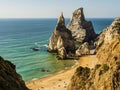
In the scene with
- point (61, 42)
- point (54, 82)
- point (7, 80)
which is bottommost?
point (54, 82)

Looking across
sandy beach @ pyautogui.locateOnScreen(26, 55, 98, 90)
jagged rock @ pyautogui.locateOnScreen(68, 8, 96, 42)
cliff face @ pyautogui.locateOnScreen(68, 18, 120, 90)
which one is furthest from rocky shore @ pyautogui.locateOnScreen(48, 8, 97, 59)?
cliff face @ pyautogui.locateOnScreen(68, 18, 120, 90)

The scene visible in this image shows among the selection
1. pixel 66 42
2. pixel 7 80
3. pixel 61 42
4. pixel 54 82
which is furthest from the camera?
pixel 66 42

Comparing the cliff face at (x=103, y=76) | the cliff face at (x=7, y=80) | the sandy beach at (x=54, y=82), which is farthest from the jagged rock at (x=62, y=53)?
the cliff face at (x=7, y=80)

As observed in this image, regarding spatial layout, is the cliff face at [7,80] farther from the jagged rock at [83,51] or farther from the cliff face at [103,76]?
the jagged rock at [83,51]

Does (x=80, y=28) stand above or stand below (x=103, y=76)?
below

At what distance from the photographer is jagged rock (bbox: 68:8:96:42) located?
398 ft

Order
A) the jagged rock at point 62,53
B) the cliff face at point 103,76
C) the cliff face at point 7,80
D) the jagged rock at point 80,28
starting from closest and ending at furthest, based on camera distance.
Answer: the cliff face at point 7,80 → the cliff face at point 103,76 → the jagged rock at point 62,53 → the jagged rock at point 80,28

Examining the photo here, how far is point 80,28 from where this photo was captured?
125 meters

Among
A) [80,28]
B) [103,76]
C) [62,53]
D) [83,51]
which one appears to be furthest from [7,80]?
[80,28]

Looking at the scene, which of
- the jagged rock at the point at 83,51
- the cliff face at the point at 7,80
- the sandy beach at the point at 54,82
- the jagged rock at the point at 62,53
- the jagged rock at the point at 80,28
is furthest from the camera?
the jagged rock at the point at 80,28

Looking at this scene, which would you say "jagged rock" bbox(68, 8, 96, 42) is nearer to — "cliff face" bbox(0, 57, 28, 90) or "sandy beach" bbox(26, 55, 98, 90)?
"sandy beach" bbox(26, 55, 98, 90)

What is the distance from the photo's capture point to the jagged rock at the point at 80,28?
12137 cm

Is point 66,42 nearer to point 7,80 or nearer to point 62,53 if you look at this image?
→ point 62,53

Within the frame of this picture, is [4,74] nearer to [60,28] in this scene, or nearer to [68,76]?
[68,76]
